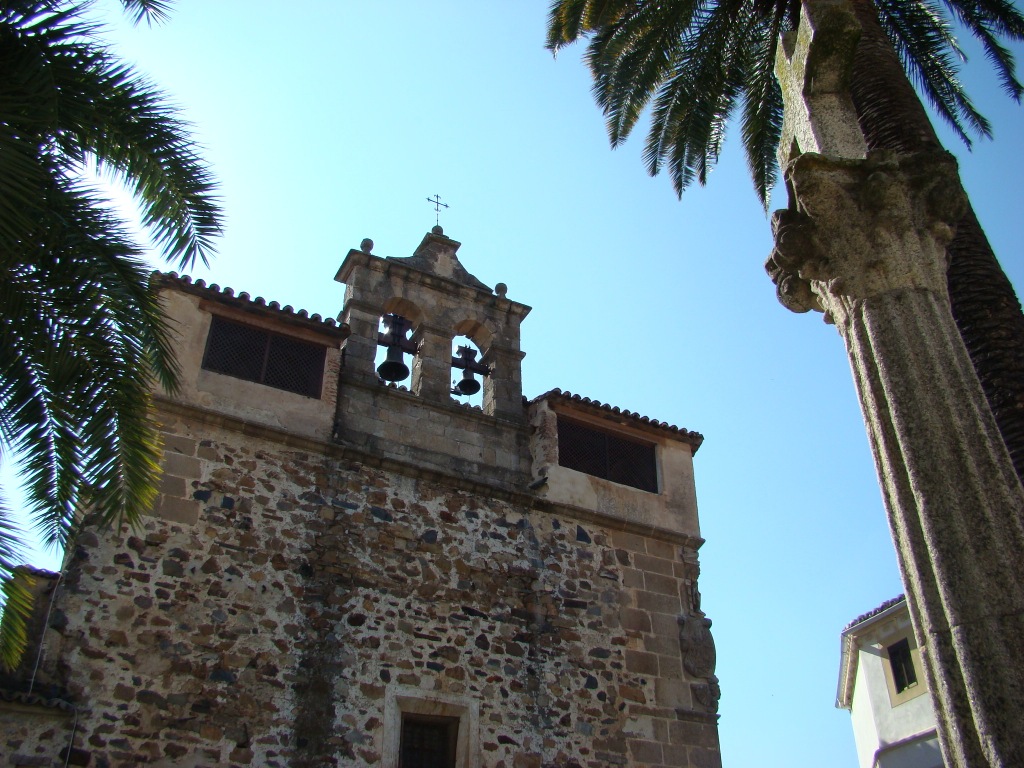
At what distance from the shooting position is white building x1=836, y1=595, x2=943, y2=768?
61.0 feet

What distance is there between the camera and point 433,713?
32.9 ft

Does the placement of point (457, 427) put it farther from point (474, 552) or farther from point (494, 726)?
point (494, 726)

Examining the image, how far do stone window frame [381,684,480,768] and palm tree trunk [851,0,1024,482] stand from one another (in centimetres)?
601

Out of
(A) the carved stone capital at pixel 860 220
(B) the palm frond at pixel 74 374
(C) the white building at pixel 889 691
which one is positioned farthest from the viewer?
(C) the white building at pixel 889 691

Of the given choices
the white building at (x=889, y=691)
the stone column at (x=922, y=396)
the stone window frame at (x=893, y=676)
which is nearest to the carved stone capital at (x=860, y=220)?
the stone column at (x=922, y=396)

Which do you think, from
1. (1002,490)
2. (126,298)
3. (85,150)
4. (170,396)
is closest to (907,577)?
(1002,490)

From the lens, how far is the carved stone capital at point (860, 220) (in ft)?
17.1

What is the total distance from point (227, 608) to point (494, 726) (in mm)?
2961

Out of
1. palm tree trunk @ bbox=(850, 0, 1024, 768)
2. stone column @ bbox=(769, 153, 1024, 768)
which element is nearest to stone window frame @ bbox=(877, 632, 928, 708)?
stone column @ bbox=(769, 153, 1024, 768)

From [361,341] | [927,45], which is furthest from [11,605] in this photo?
[927,45]

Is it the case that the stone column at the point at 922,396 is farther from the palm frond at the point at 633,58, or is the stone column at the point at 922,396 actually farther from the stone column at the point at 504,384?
the stone column at the point at 504,384

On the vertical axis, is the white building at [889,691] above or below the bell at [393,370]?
below

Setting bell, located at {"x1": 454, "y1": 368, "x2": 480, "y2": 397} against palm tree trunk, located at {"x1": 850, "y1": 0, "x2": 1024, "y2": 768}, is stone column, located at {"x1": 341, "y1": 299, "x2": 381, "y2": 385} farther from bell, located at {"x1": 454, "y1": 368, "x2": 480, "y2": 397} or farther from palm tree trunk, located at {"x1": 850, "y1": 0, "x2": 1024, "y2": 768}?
palm tree trunk, located at {"x1": 850, "y1": 0, "x2": 1024, "y2": 768}

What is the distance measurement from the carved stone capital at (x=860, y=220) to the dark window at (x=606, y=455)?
24.0 ft
